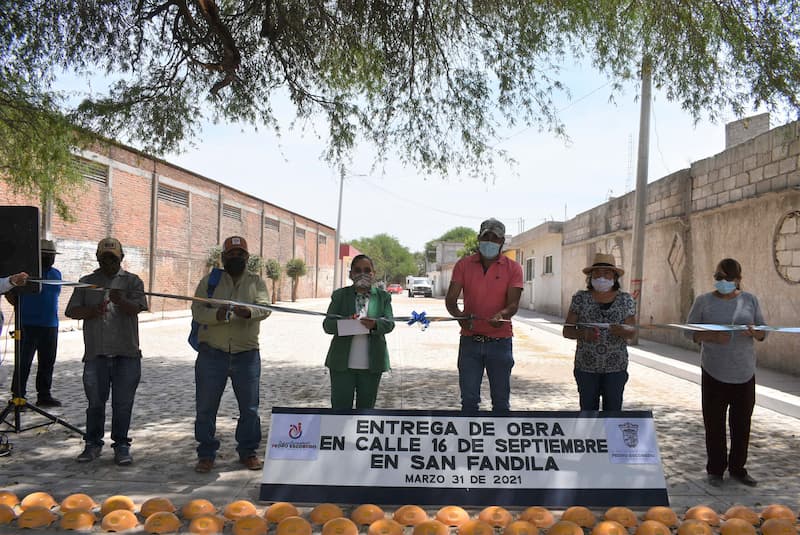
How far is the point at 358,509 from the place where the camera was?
391cm

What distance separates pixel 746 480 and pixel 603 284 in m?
1.81

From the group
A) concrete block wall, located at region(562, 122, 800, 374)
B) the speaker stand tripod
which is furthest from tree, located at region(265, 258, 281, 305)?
the speaker stand tripod

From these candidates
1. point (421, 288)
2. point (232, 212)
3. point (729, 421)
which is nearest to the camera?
point (729, 421)

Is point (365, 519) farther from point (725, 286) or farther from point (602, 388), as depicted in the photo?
point (725, 286)

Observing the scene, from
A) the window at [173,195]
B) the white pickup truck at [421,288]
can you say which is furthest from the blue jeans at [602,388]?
the white pickup truck at [421,288]

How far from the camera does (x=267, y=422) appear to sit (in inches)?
259

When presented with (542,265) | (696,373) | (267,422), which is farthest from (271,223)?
(267,422)

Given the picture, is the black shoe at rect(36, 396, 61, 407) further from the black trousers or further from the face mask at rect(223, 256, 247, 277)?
the black trousers

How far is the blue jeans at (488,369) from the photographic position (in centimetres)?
475

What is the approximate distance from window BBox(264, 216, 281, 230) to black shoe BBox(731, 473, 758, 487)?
3766cm

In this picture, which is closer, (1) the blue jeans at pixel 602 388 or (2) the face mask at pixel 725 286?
(1) the blue jeans at pixel 602 388

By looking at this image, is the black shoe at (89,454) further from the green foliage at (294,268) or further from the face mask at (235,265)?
the green foliage at (294,268)

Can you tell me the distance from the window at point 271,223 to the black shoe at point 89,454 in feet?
119

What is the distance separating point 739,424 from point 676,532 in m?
1.33
